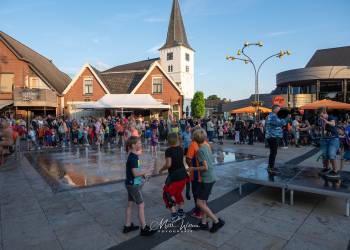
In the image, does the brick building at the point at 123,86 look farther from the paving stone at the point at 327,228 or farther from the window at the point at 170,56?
the window at the point at 170,56

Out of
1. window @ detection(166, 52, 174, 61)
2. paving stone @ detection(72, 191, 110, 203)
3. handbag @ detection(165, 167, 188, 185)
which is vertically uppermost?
window @ detection(166, 52, 174, 61)

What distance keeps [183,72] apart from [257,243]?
66225mm

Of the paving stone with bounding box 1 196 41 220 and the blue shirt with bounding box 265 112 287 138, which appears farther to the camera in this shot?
the blue shirt with bounding box 265 112 287 138

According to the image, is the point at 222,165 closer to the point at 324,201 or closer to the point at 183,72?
the point at 324,201

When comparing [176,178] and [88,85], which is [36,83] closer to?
[88,85]

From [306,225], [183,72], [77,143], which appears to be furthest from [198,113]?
[306,225]

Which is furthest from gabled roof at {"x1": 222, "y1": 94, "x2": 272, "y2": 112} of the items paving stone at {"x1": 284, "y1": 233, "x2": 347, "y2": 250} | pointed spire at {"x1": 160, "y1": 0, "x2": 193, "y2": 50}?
paving stone at {"x1": 284, "y1": 233, "x2": 347, "y2": 250}

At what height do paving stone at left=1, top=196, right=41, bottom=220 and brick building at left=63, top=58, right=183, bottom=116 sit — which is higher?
brick building at left=63, top=58, right=183, bottom=116

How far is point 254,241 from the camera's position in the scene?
13.5ft

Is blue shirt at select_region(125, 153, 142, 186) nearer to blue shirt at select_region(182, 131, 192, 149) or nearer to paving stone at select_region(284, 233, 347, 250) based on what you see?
paving stone at select_region(284, 233, 347, 250)

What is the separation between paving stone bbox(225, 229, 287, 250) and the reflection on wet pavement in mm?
4499

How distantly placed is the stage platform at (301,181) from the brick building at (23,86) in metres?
23.7

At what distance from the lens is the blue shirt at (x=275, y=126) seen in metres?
6.52

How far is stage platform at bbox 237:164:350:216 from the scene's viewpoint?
17.1 feet
